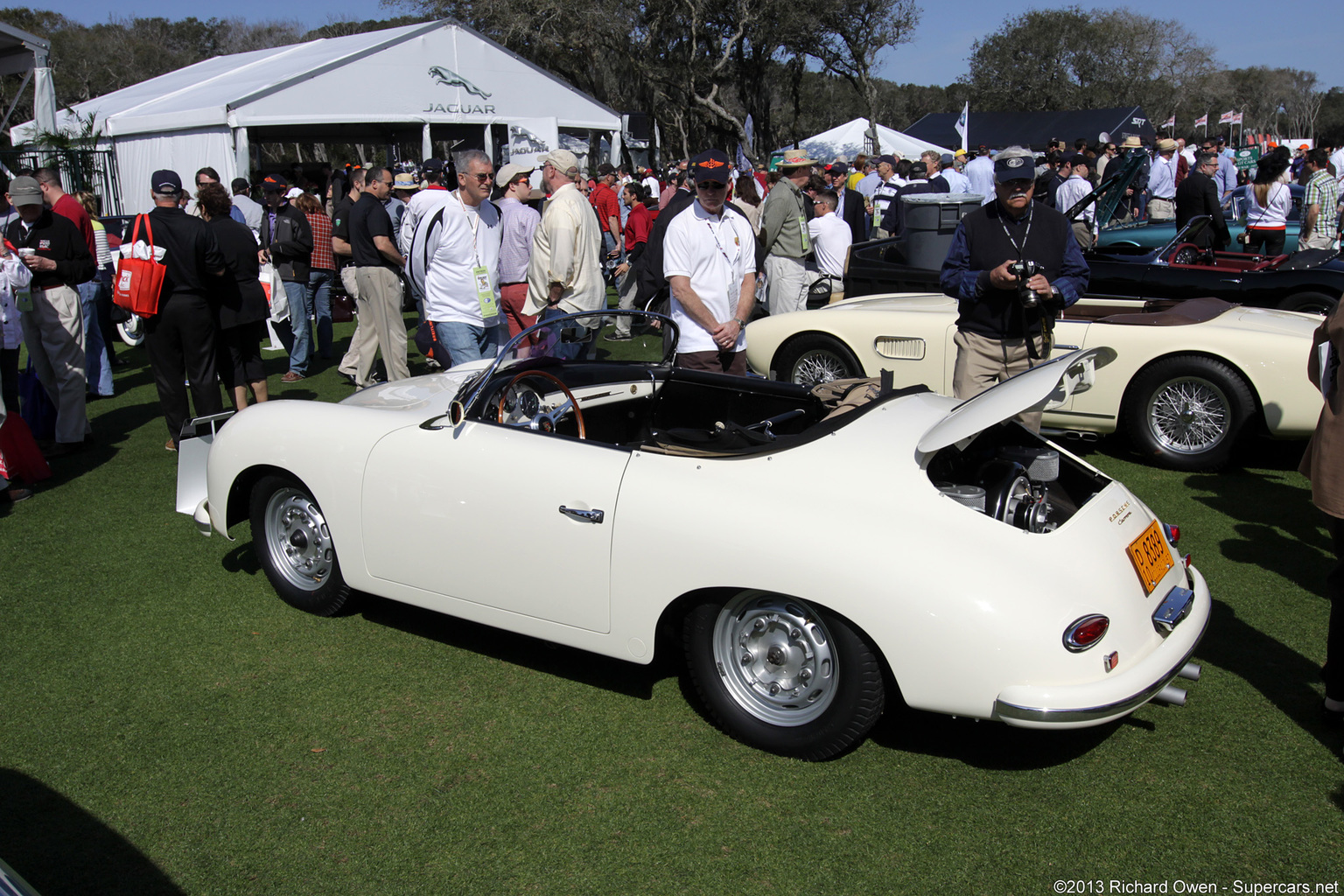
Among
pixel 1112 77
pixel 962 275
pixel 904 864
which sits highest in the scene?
pixel 1112 77

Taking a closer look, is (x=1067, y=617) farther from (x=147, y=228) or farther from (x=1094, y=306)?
(x=147, y=228)

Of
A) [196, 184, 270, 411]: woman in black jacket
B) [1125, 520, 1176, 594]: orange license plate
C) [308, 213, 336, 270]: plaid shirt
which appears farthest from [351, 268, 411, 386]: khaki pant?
[1125, 520, 1176, 594]: orange license plate

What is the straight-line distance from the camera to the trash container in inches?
362

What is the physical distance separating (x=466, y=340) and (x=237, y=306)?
1683mm

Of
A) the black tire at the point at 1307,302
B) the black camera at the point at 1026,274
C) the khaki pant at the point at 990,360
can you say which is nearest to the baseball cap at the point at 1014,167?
the black camera at the point at 1026,274

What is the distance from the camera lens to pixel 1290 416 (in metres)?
5.82

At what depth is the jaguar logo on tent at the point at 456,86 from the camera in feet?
65.3

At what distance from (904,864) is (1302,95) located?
95.3m

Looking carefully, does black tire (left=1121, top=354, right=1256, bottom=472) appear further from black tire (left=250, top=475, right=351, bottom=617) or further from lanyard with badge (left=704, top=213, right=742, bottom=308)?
black tire (left=250, top=475, right=351, bottom=617)

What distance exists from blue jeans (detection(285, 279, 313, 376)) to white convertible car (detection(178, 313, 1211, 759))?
576 cm

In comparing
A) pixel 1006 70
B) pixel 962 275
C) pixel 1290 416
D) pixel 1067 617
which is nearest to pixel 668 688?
pixel 1067 617

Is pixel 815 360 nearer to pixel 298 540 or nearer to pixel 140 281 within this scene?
pixel 298 540

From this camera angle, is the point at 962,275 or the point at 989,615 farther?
the point at 962,275

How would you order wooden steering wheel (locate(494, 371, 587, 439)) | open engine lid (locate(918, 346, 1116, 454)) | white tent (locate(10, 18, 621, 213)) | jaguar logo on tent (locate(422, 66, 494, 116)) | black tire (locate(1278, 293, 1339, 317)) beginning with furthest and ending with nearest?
jaguar logo on tent (locate(422, 66, 494, 116)) < white tent (locate(10, 18, 621, 213)) < black tire (locate(1278, 293, 1339, 317)) < wooden steering wheel (locate(494, 371, 587, 439)) < open engine lid (locate(918, 346, 1116, 454))
